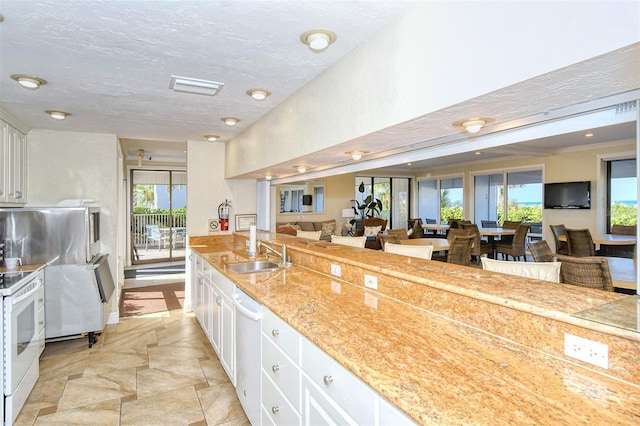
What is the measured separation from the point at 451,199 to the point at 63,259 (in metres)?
9.17

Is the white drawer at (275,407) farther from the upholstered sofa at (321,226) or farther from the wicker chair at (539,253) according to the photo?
the upholstered sofa at (321,226)

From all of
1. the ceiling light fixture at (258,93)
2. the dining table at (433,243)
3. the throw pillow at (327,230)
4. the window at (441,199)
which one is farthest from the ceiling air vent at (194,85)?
the window at (441,199)

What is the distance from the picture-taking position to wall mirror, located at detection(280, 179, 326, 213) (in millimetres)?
9773

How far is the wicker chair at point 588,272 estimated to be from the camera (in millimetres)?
2531

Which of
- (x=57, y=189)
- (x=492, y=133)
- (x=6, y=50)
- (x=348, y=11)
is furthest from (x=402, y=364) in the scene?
(x=57, y=189)

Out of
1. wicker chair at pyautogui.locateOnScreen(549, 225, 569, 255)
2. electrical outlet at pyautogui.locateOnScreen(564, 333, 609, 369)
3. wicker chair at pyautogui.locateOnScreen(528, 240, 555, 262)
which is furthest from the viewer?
wicker chair at pyautogui.locateOnScreen(549, 225, 569, 255)

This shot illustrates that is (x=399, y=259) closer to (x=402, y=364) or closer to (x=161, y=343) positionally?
(x=402, y=364)

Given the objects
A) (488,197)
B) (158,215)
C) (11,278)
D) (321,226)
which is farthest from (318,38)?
(488,197)

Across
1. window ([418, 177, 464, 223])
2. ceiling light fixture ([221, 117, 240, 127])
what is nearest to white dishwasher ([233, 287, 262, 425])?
ceiling light fixture ([221, 117, 240, 127])

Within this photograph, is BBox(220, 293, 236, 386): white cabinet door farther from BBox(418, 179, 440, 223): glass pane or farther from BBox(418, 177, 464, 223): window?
BBox(418, 179, 440, 223): glass pane

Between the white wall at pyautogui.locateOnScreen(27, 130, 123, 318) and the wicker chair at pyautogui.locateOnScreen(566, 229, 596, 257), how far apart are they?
6.07 metres

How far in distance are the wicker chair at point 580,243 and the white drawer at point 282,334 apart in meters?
4.89

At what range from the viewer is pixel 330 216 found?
10242 millimetres

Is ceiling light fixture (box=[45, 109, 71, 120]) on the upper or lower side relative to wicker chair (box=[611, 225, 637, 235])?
upper
